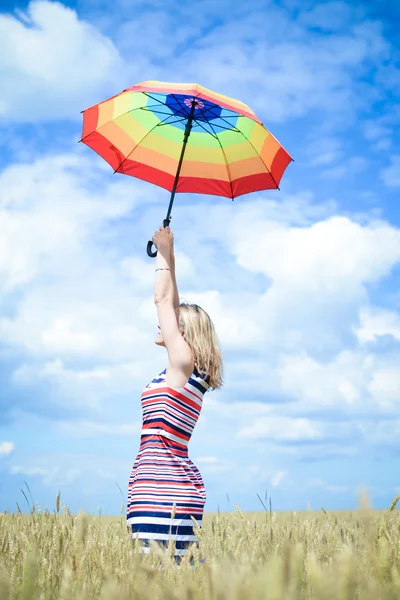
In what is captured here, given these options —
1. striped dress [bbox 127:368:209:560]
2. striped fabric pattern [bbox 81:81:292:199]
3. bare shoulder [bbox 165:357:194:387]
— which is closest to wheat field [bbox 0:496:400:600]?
striped dress [bbox 127:368:209:560]

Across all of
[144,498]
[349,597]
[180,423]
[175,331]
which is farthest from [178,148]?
[349,597]

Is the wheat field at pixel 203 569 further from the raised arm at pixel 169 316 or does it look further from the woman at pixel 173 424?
the raised arm at pixel 169 316

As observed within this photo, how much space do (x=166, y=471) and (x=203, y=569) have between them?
1719mm

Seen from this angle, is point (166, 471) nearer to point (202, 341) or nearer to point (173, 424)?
point (173, 424)

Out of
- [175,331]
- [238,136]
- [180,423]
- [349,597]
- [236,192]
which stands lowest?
[349,597]

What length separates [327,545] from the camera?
3637 mm

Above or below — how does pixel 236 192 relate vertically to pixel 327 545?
above

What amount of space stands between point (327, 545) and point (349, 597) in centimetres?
268

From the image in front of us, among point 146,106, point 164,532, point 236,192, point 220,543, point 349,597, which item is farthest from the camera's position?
point 236,192

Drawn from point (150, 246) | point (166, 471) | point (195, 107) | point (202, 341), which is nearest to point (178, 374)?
point (202, 341)

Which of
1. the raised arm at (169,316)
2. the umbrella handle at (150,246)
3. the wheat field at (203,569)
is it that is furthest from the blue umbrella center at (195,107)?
the wheat field at (203,569)

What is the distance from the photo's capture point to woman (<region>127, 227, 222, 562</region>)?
12.0 feet

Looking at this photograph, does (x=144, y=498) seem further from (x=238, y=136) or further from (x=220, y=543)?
(x=238, y=136)

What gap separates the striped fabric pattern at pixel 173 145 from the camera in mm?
6047
